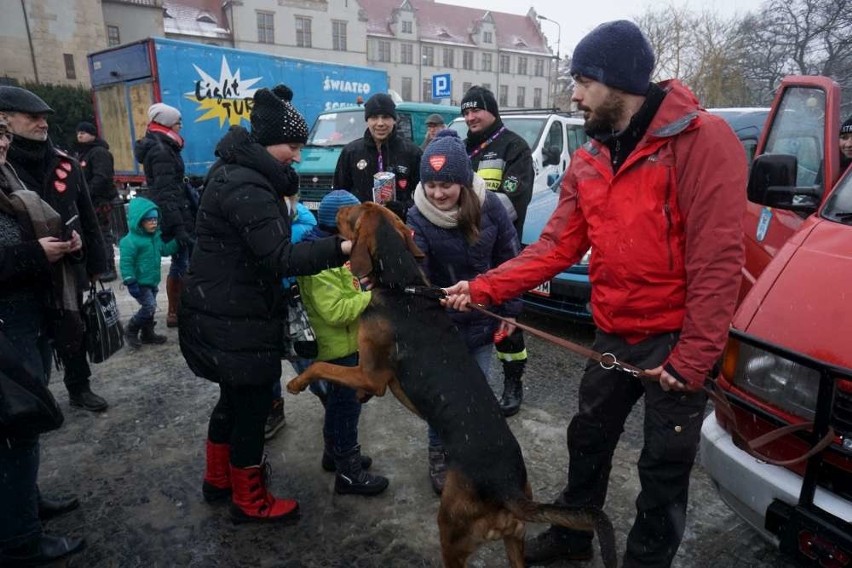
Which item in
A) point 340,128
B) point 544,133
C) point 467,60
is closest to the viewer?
point 544,133

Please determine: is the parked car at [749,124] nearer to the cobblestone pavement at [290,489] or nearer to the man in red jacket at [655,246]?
the cobblestone pavement at [290,489]

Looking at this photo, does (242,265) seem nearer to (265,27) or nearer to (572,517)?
(572,517)

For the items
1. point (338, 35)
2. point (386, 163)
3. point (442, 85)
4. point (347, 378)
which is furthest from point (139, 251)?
point (338, 35)

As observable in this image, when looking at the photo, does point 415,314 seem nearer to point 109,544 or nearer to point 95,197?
point 109,544

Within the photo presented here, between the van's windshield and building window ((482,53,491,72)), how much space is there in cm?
5407

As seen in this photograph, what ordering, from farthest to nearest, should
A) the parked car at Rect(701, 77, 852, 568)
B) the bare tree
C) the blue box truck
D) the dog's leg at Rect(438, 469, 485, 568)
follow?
1. the bare tree
2. the blue box truck
3. the dog's leg at Rect(438, 469, 485, 568)
4. the parked car at Rect(701, 77, 852, 568)

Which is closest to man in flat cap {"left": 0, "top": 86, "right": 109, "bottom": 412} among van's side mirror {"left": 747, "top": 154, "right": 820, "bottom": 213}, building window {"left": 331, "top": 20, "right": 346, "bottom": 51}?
van's side mirror {"left": 747, "top": 154, "right": 820, "bottom": 213}

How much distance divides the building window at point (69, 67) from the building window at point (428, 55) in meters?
33.7

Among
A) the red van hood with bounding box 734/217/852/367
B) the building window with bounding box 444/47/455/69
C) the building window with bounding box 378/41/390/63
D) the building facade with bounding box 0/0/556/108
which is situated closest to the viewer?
the red van hood with bounding box 734/217/852/367

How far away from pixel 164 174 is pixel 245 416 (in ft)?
11.8

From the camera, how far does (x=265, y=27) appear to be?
4297cm

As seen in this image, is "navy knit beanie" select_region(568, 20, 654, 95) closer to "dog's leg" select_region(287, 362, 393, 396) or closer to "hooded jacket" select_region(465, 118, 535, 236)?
"dog's leg" select_region(287, 362, 393, 396)

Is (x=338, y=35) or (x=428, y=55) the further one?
(x=428, y=55)

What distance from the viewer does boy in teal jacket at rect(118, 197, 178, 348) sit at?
5.05m
